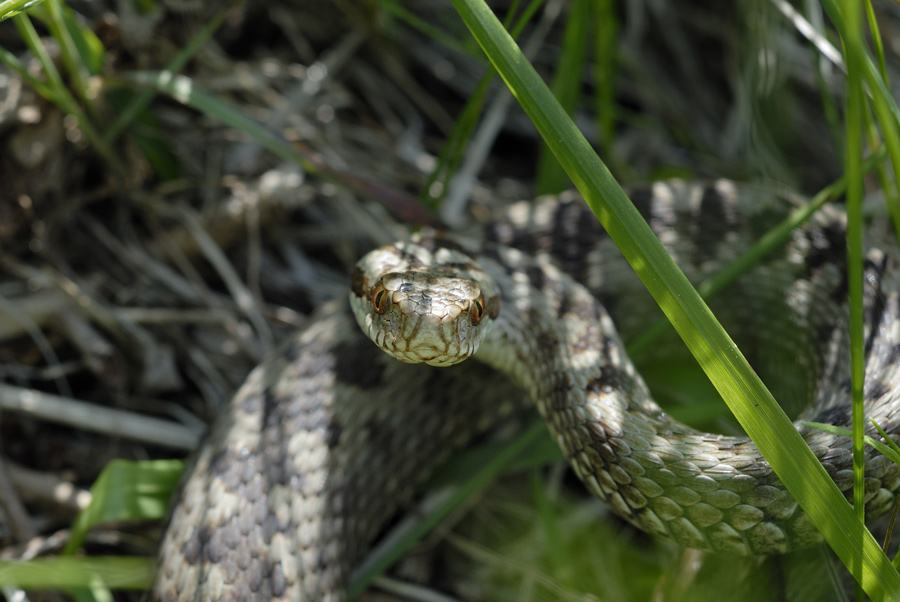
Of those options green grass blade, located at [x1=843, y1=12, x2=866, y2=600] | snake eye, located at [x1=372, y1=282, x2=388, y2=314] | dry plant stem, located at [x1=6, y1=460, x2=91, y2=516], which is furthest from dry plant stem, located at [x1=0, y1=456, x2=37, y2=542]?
green grass blade, located at [x1=843, y1=12, x2=866, y2=600]

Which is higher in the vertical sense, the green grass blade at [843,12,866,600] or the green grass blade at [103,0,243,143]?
the green grass blade at [103,0,243,143]

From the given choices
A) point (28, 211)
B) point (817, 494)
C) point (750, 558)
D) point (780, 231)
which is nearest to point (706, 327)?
point (817, 494)

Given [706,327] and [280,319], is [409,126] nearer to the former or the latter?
[280,319]

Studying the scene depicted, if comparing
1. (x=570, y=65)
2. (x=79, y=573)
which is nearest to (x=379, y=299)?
(x=79, y=573)

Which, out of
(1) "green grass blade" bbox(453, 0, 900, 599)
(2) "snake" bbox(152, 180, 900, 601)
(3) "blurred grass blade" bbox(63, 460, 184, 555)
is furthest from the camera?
(3) "blurred grass blade" bbox(63, 460, 184, 555)

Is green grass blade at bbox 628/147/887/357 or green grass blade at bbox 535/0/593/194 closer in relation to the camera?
green grass blade at bbox 628/147/887/357

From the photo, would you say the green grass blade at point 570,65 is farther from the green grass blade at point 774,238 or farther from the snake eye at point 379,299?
the snake eye at point 379,299

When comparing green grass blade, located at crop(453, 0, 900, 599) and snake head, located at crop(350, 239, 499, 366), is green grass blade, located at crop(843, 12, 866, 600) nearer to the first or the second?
green grass blade, located at crop(453, 0, 900, 599)
